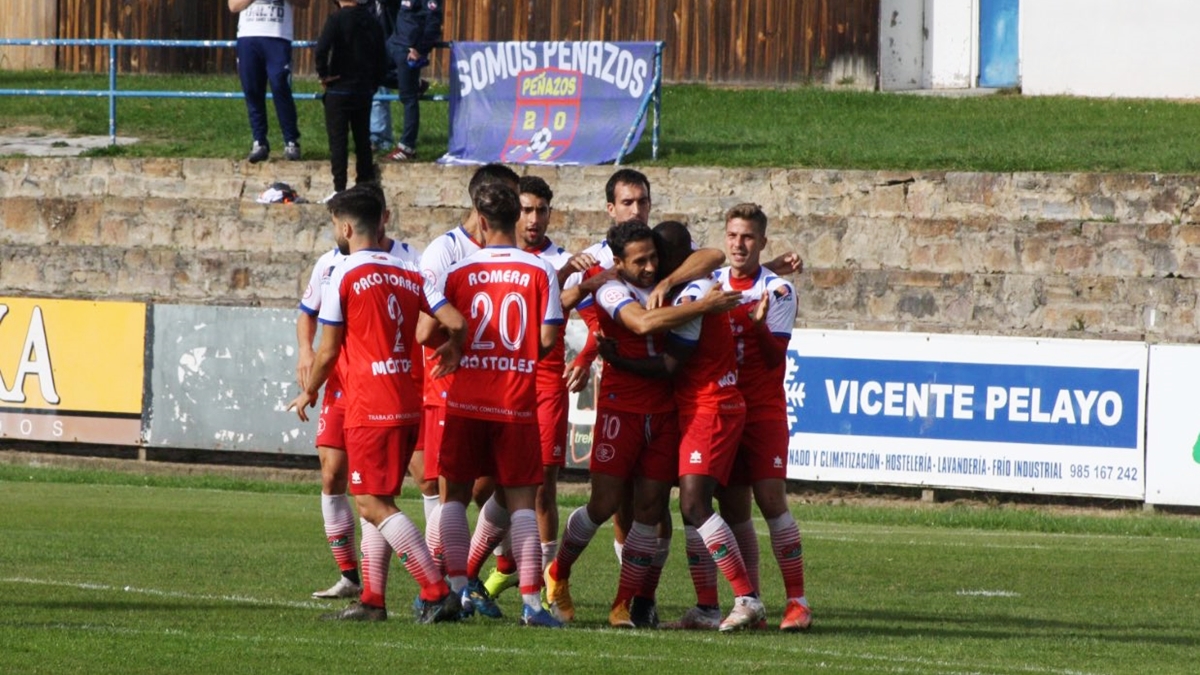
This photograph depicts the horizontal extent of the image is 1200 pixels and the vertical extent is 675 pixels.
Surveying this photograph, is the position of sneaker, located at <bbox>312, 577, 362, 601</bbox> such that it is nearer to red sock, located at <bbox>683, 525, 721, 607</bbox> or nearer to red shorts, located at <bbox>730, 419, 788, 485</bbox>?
red sock, located at <bbox>683, 525, 721, 607</bbox>

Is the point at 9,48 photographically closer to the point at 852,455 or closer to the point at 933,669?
the point at 852,455

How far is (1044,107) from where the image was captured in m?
26.2

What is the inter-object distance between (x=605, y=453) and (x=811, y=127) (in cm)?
1611

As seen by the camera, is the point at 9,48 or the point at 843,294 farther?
the point at 9,48

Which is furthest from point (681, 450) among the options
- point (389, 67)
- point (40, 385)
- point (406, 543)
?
point (389, 67)

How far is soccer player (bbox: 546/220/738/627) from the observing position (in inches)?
360

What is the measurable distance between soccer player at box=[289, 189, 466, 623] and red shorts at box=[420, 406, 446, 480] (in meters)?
0.96

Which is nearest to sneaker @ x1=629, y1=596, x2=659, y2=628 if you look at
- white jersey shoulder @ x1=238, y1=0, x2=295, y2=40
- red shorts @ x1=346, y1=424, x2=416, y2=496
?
red shorts @ x1=346, y1=424, x2=416, y2=496

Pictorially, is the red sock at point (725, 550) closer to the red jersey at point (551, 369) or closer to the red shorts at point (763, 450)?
the red shorts at point (763, 450)

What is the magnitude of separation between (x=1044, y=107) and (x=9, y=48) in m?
17.1

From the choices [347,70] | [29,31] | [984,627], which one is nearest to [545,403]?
[984,627]

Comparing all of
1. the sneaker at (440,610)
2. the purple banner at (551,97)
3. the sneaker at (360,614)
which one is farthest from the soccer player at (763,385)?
the purple banner at (551,97)

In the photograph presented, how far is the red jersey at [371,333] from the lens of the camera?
→ 895 centimetres

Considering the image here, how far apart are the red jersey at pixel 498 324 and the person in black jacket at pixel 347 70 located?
12.1 metres
